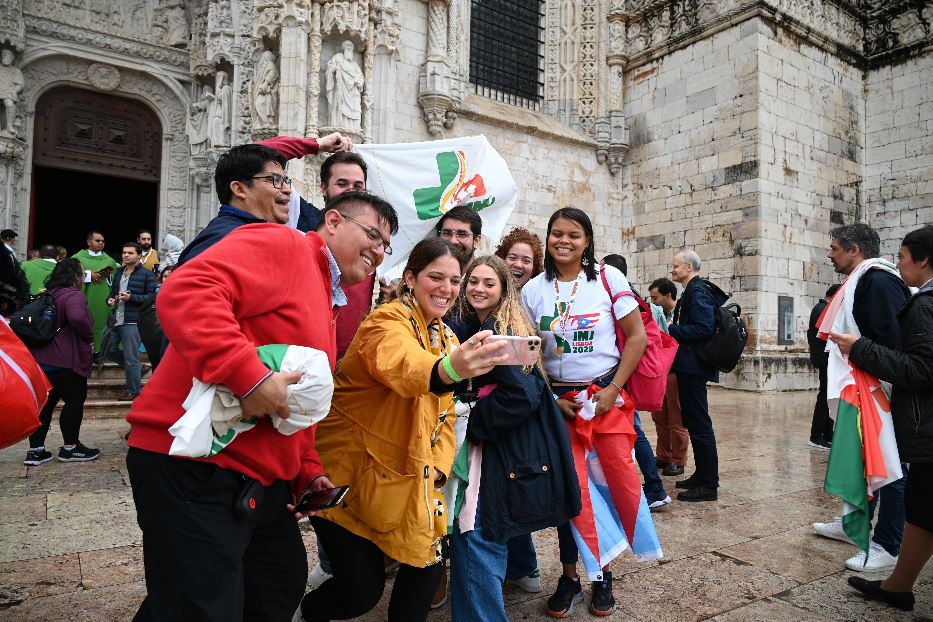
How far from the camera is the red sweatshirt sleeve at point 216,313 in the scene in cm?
146

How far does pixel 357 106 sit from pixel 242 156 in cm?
836

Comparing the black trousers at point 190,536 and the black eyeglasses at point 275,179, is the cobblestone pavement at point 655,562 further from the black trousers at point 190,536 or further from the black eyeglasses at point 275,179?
the black eyeglasses at point 275,179

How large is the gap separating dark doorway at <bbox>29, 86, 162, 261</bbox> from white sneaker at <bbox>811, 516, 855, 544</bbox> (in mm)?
12705

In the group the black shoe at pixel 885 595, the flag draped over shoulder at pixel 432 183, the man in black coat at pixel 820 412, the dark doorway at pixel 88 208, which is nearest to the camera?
the black shoe at pixel 885 595

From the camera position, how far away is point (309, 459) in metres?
1.99

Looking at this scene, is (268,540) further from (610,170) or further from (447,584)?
(610,170)

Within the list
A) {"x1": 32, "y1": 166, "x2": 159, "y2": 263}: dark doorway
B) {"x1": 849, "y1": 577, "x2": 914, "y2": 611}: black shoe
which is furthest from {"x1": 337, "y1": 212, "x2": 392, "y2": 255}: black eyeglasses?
{"x1": 32, "y1": 166, "x2": 159, "y2": 263}: dark doorway

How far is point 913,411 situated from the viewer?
2949 millimetres

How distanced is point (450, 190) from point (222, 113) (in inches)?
338

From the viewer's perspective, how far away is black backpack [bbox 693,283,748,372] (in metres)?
4.84

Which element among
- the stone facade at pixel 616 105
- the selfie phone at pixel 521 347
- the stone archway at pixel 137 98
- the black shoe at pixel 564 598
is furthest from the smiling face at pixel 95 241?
the selfie phone at pixel 521 347

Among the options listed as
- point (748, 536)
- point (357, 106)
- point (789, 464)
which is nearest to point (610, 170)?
point (357, 106)

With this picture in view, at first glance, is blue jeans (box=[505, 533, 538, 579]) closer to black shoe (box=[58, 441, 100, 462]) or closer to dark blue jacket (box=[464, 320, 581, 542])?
→ dark blue jacket (box=[464, 320, 581, 542])

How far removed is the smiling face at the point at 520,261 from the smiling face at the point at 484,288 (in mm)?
1069
